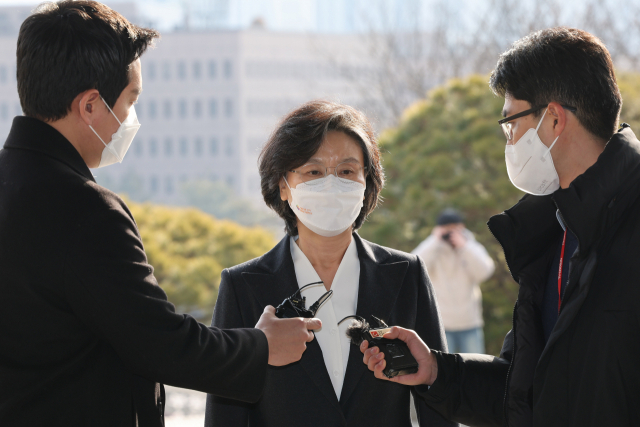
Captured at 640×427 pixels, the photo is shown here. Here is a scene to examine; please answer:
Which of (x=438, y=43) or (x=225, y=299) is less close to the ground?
(x=438, y=43)

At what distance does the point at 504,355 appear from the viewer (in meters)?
2.40

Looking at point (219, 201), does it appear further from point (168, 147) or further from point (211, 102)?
point (211, 102)

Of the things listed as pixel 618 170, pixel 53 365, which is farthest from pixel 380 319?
pixel 53 365

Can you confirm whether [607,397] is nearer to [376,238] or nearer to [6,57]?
[376,238]

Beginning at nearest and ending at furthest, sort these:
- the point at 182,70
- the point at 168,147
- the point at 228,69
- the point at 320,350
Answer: the point at 320,350
the point at 182,70
the point at 228,69
the point at 168,147

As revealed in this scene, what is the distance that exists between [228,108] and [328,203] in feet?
218

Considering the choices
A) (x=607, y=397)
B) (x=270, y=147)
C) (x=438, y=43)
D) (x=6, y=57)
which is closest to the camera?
(x=607, y=397)

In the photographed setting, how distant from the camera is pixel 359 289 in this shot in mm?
2496

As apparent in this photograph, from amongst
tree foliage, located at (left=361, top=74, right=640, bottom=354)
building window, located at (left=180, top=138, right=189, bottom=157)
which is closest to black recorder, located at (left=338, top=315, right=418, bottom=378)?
tree foliage, located at (left=361, top=74, right=640, bottom=354)

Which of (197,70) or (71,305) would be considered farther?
(197,70)

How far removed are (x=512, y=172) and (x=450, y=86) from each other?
7.25 meters

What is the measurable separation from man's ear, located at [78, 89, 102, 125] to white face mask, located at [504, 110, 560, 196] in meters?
1.35

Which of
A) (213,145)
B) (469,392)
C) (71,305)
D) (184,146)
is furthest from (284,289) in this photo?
(184,146)

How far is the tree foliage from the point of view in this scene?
8.22 m
